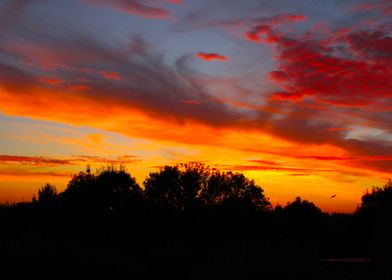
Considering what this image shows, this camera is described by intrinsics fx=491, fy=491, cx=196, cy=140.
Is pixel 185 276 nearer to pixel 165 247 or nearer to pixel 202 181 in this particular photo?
pixel 165 247

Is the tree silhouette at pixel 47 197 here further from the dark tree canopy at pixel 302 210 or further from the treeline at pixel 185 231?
the dark tree canopy at pixel 302 210

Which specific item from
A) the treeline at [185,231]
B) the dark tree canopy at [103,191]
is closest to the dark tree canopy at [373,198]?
the treeline at [185,231]

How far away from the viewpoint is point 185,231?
44531 mm

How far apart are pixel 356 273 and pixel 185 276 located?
7466 millimetres

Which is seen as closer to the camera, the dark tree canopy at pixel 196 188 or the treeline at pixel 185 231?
the treeline at pixel 185 231

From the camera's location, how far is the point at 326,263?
78.9 ft

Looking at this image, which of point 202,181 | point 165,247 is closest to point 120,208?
point 202,181

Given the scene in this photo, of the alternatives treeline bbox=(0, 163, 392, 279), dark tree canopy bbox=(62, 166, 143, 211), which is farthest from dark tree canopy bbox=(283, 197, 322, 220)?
dark tree canopy bbox=(62, 166, 143, 211)

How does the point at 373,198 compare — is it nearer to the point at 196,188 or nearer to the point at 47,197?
the point at 196,188

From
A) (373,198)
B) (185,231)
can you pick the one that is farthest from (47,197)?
(373,198)

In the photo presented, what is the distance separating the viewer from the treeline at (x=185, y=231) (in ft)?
69.8

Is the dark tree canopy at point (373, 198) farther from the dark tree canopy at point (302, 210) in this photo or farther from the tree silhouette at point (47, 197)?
the tree silhouette at point (47, 197)

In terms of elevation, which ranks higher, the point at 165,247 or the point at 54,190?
the point at 54,190

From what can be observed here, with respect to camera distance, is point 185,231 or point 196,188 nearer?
point 185,231
